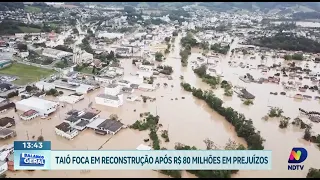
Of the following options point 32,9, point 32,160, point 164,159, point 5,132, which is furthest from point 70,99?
point 32,9

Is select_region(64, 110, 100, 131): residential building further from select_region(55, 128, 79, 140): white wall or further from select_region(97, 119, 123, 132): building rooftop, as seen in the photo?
select_region(97, 119, 123, 132): building rooftop

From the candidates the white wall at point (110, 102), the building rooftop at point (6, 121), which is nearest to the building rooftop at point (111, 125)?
the white wall at point (110, 102)

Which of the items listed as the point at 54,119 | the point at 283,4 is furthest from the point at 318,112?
the point at 283,4

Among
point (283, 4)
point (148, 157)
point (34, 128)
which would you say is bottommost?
point (34, 128)

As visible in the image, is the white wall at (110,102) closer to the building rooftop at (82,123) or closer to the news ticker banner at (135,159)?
the building rooftop at (82,123)

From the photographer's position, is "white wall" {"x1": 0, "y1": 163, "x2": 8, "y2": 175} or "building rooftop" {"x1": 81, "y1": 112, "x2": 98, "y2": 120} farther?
"building rooftop" {"x1": 81, "y1": 112, "x2": 98, "y2": 120}

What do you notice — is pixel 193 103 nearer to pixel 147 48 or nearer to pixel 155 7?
pixel 147 48

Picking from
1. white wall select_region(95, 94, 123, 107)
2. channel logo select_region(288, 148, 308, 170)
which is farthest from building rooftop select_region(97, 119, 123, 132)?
channel logo select_region(288, 148, 308, 170)
